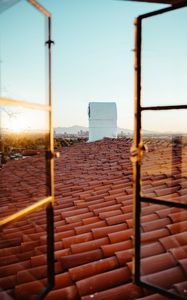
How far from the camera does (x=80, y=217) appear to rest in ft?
10.2

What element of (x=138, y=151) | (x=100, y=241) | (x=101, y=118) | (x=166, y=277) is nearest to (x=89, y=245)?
(x=100, y=241)

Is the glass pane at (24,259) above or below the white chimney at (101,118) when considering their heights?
below

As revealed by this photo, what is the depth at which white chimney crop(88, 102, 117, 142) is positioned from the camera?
40.3ft

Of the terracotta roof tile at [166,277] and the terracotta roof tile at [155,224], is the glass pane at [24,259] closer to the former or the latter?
the terracotta roof tile at [166,277]

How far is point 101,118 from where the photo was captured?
12328 mm

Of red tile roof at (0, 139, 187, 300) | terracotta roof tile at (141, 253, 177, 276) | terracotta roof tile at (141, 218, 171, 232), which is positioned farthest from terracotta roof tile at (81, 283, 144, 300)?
terracotta roof tile at (141, 218, 171, 232)

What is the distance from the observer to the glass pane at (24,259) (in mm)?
2035

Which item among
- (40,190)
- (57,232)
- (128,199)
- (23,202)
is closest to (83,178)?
(40,190)

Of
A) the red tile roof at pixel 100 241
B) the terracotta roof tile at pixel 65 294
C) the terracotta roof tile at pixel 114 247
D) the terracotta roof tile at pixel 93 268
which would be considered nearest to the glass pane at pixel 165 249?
the red tile roof at pixel 100 241

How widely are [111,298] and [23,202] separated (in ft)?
8.99

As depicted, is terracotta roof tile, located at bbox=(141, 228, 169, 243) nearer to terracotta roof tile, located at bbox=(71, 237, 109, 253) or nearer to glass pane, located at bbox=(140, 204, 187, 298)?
glass pane, located at bbox=(140, 204, 187, 298)

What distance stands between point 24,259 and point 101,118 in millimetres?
10264

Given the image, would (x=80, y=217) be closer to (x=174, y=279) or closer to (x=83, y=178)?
(x=174, y=279)

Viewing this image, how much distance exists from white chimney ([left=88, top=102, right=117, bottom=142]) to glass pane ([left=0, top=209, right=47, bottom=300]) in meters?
9.29
